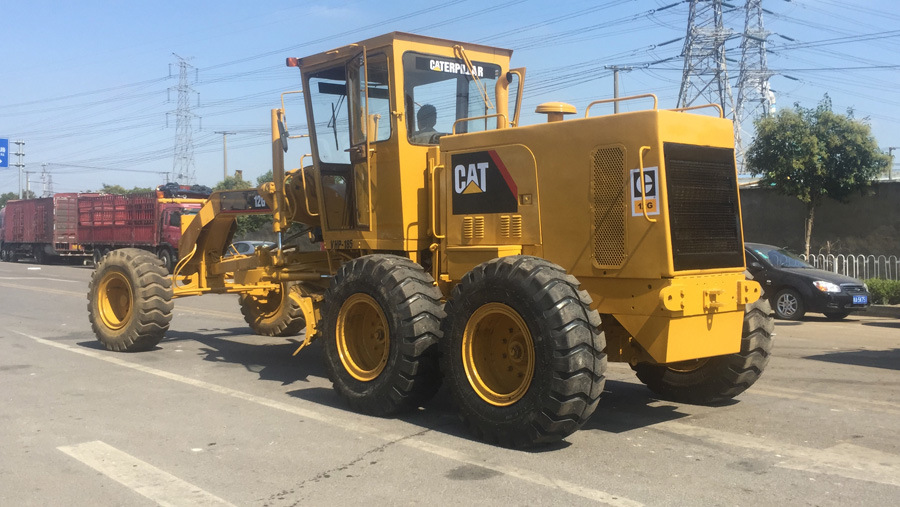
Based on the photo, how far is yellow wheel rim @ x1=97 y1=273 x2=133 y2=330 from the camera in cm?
1107

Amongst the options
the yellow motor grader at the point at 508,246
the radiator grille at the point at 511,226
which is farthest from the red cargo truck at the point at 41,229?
Result: the radiator grille at the point at 511,226

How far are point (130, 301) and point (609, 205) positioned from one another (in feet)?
23.4

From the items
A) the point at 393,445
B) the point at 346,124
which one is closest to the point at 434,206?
the point at 346,124

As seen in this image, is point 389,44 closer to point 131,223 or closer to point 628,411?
point 628,411

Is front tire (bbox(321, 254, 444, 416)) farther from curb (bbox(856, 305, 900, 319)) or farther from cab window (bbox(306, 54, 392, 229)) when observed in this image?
curb (bbox(856, 305, 900, 319))

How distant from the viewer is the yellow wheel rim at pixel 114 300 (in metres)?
11.1

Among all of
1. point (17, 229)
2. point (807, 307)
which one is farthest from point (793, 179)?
point (17, 229)

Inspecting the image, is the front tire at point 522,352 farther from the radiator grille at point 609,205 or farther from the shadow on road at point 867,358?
the shadow on road at point 867,358

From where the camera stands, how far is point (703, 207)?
21.1ft

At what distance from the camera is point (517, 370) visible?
6328 mm

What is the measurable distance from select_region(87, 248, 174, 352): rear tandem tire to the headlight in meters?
11.4

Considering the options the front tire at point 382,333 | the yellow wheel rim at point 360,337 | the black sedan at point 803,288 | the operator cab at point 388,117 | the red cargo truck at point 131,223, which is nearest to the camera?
the front tire at point 382,333

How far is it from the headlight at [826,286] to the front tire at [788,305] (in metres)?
0.41

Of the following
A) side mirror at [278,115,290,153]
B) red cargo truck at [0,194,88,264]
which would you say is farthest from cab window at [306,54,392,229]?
red cargo truck at [0,194,88,264]
